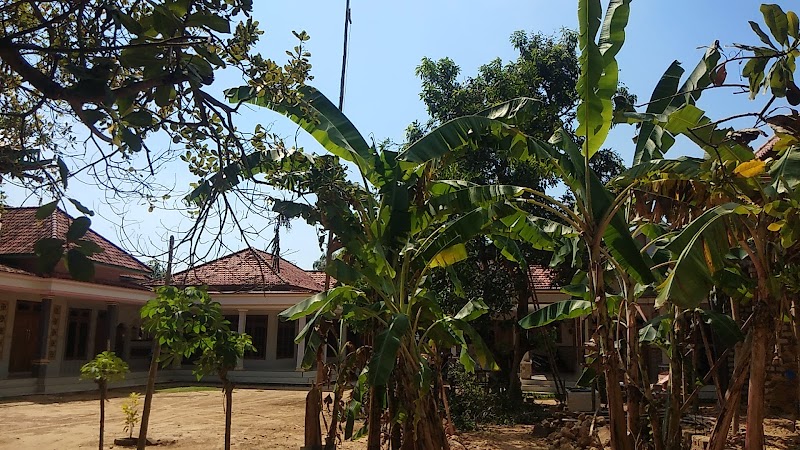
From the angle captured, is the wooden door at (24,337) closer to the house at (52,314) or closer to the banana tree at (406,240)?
the house at (52,314)

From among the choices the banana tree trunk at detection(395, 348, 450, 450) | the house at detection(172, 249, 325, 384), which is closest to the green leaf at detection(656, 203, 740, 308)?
the banana tree trunk at detection(395, 348, 450, 450)

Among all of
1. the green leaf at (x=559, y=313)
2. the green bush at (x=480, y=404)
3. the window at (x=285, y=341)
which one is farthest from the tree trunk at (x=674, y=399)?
the window at (x=285, y=341)

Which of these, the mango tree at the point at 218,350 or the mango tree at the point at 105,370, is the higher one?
the mango tree at the point at 218,350

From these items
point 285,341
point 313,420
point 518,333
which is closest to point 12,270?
point 285,341

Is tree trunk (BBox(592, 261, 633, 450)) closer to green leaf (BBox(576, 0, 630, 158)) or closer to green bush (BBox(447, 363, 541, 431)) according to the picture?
green leaf (BBox(576, 0, 630, 158))

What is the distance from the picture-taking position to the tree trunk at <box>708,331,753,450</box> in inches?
237

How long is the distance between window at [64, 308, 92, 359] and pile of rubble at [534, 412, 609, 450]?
49.1 feet

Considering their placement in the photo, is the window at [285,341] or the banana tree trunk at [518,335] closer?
the banana tree trunk at [518,335]

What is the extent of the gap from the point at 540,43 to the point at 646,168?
9996mm

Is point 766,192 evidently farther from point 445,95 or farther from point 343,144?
point 445,95

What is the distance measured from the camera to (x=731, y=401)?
6.01 meters

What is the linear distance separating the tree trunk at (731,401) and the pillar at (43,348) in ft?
53.8

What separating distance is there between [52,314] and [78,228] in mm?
18606

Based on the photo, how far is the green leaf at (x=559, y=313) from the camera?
733 cm
